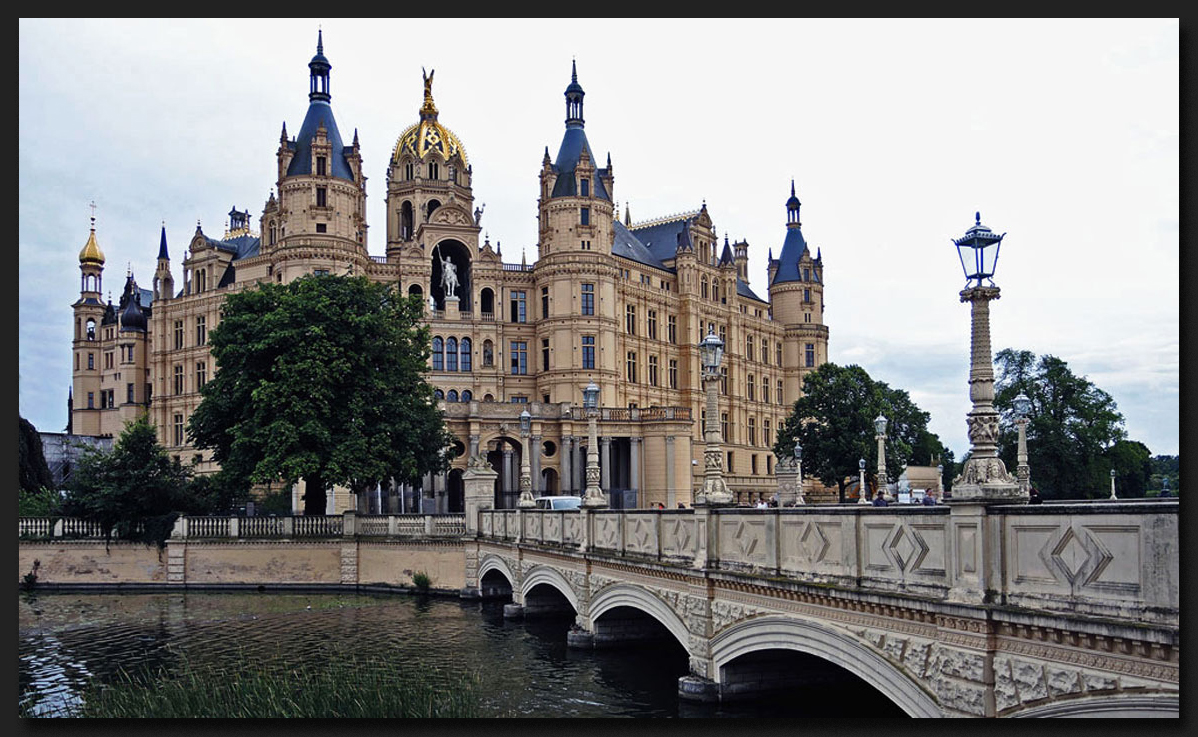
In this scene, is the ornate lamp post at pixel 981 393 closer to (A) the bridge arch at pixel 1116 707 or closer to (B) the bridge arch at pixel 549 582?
(A) the bridge arch at pixel 1116 707

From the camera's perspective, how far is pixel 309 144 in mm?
64312

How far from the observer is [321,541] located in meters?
42.3

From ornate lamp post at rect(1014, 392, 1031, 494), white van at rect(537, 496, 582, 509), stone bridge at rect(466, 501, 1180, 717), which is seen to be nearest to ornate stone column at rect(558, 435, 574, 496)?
white van at rect(537, 496, 582, 509)

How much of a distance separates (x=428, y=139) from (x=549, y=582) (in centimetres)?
5401

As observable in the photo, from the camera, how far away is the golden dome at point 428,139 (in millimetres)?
75562

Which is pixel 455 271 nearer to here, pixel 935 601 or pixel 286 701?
pixel 286 701

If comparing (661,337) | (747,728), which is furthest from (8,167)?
(661,337)

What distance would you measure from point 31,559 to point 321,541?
11.0 metres

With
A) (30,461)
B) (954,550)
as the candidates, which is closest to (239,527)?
(30,461)

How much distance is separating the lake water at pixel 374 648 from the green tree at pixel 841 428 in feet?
116

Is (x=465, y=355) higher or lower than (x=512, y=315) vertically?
lower

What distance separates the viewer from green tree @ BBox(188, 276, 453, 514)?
4156 centimetres

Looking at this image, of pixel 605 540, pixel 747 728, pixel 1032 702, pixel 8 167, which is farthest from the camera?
pixel 605 540

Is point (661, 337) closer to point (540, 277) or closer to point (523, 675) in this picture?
point (540, 277)
